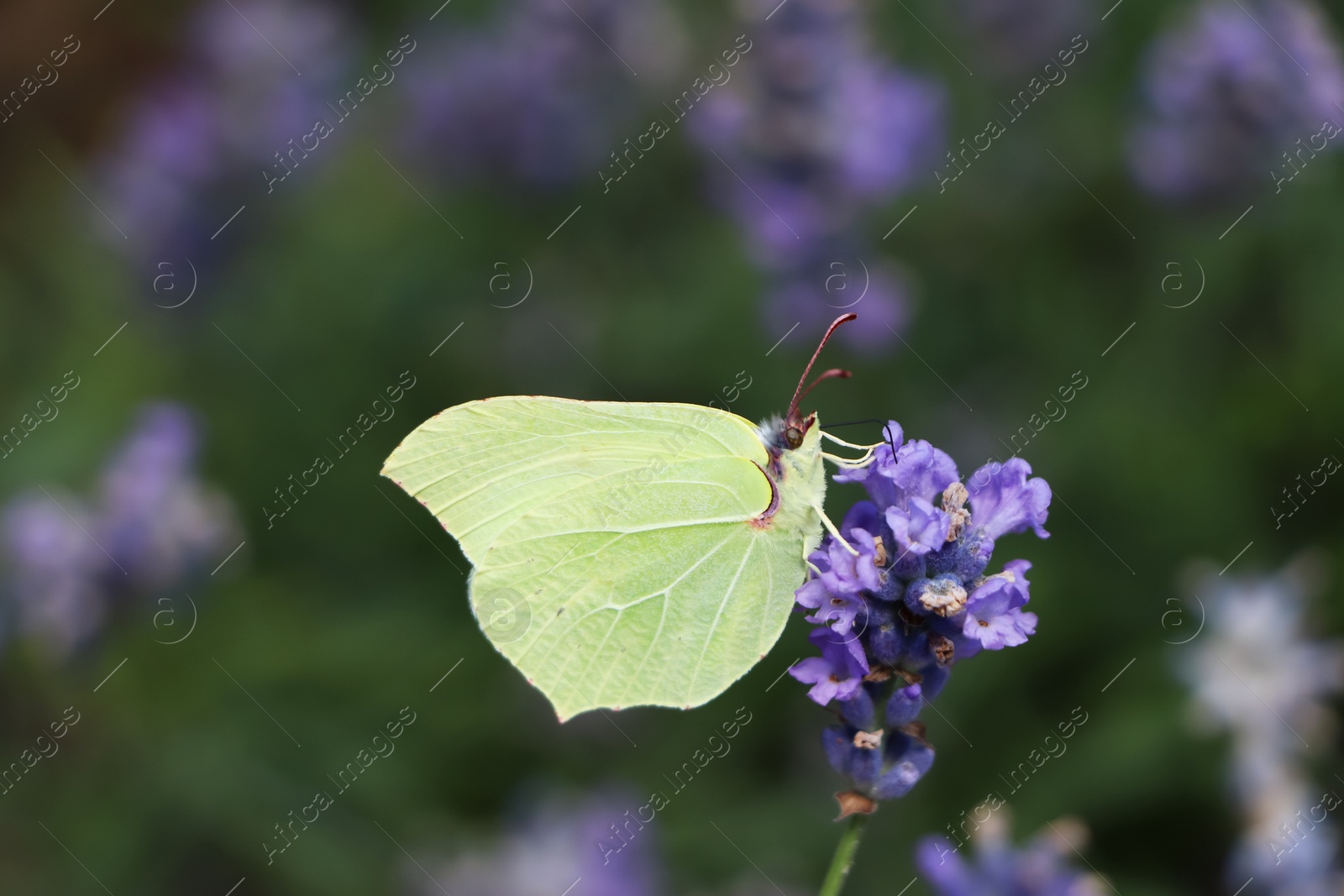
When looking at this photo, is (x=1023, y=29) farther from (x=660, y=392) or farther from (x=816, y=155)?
(x=660, y=392)

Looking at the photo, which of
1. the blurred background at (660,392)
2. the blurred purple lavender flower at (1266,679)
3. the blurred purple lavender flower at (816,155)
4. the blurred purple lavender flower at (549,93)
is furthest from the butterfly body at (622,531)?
the blurred purple lavender flower at (549,93)

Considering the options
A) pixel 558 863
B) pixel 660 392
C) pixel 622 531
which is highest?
pixel 622 531

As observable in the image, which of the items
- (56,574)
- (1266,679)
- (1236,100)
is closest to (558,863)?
(56,574)

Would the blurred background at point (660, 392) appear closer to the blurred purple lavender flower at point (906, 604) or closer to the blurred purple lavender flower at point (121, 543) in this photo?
the blurred purple lavender flower at point (121, 543)

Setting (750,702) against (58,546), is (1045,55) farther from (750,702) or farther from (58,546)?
(58,546)

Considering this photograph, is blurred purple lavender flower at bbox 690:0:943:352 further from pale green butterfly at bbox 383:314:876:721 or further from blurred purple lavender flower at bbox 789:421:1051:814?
blurred purple lavender flower at bbox 789:421:1051:814

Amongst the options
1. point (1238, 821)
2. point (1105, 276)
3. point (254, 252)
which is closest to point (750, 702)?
point (1238, 821)
